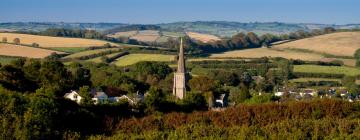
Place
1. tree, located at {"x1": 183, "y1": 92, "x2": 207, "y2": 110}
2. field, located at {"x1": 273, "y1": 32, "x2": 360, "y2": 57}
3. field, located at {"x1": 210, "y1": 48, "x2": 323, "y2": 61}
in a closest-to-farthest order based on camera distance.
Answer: tree, located at {"x1": 183, "y1": 92, "x2": 207, "y2": 110} → field, located at {"x1": 210, "y1": 48, "x2": 323, "y2": 61} → field, located at {"x1": 273, "y1": 32, "x2": 360, "y2": 57}

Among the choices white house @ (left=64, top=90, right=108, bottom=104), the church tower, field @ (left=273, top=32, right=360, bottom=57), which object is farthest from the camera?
field @ (left=273, top=32, right=360, bottom=57)

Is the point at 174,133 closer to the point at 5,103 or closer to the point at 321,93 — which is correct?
the point at 5,103

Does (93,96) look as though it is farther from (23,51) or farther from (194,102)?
(23,51)

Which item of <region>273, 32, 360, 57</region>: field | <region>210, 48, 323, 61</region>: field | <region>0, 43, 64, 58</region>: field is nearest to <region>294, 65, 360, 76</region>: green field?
<region>210, 48, 323, 61</region>: field

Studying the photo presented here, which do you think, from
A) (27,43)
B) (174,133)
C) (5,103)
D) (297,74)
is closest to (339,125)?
(174,133)

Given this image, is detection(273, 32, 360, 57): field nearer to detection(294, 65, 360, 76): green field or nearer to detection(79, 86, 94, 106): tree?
detection(294, 65, 360, 76): green field

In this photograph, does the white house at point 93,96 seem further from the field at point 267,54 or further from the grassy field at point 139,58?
the field at point 267,54
